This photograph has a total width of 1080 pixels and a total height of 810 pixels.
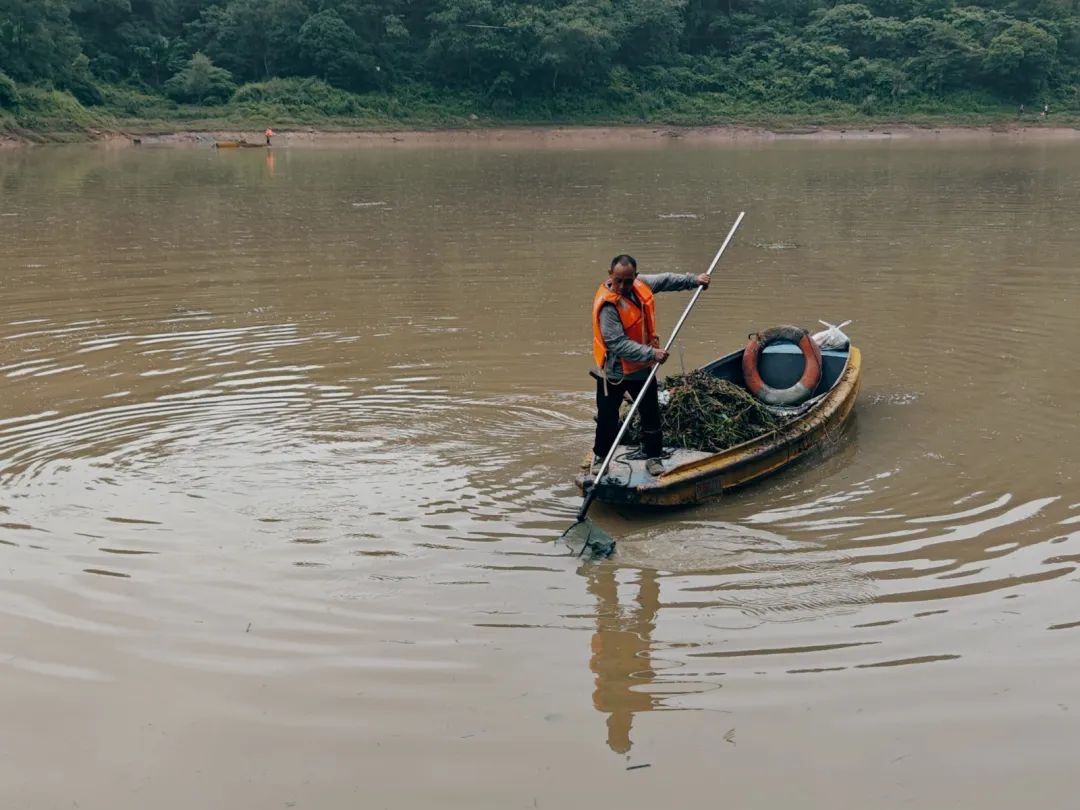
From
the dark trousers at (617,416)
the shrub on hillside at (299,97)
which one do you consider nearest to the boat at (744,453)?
the dark trousers at (617,416)

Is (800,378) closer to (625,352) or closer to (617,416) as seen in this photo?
(617,416)

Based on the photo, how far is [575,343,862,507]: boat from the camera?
8.62 metres

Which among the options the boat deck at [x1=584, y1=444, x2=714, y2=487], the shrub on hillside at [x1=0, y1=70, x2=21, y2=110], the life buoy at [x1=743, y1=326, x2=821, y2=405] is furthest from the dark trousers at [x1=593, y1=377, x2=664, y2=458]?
the shrub on hillside at [x1=0, y1=70, x2=21, y2=110]

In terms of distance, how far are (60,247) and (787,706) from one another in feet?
60.7

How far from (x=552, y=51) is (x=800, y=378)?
53.8 meters

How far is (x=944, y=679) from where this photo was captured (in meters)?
6.30

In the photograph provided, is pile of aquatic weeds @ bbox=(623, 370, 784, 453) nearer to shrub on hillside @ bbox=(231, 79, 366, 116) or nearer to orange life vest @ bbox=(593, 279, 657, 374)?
orange life vest @ bbox=(593, 279, 657, 374)

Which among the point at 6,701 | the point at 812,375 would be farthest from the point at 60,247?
the point at 6,701

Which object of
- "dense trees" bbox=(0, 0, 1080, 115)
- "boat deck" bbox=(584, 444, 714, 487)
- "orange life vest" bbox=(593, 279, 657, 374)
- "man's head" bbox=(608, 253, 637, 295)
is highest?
"dense trees" bbox=(0, 0, 1080, 115)

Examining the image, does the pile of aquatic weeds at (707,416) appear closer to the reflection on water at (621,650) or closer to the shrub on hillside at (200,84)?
the reflection on water at (621,650)

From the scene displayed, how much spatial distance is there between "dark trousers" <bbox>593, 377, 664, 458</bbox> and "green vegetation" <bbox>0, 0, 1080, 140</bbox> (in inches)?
1998

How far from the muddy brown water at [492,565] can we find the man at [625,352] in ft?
1.93

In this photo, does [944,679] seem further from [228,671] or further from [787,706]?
[228,671]

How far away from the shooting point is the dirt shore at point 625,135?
184 feet
